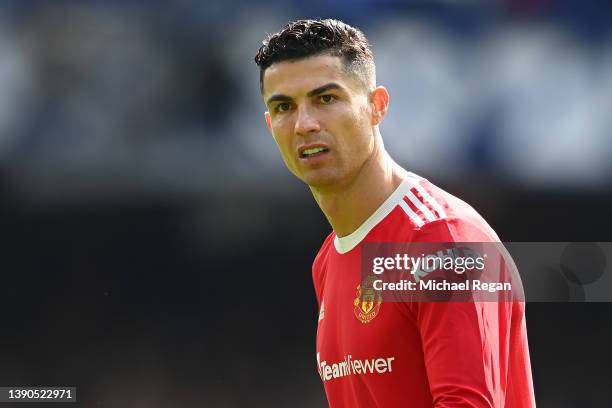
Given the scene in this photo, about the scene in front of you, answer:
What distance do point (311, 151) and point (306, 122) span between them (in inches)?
3.4

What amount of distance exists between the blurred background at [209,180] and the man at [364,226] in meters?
2.44

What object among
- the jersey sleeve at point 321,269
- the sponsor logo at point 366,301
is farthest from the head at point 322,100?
the jersey sleeve at point 321,269

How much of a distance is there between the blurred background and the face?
2.61 meters

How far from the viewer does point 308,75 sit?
8.22 ft

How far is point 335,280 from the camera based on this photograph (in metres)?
2.68

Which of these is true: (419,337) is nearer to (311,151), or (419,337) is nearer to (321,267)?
(311,151)

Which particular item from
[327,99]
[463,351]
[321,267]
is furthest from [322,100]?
[463,351]

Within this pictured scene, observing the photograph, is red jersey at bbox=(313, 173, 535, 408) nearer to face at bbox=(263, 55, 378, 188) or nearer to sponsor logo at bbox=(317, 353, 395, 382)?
sponsor logo at bbox=(317, 353, 395, 382)

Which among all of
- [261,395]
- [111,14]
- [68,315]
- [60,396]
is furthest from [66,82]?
[261,395]

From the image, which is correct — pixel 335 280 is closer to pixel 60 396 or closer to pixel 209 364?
pixel 209 364

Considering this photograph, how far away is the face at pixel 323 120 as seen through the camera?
2469mm

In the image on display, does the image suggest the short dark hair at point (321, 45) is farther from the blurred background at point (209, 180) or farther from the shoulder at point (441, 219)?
the blurred background at point (209, 180)

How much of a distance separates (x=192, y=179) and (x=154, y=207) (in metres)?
0.28

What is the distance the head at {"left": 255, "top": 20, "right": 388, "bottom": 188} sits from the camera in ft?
8.12
